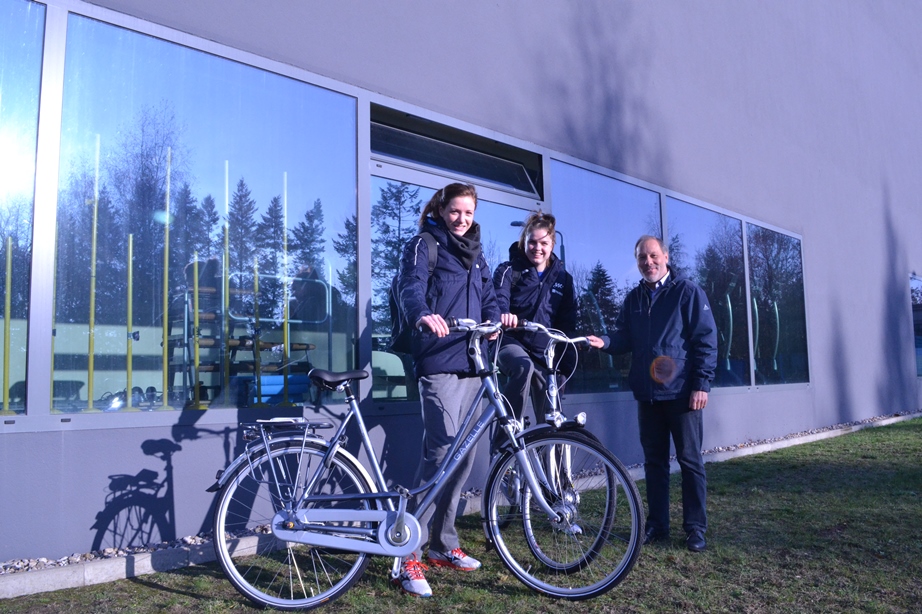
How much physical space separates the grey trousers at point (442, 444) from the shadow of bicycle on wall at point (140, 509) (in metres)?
1.24

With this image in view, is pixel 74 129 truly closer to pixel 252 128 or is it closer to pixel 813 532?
pixel 252 128

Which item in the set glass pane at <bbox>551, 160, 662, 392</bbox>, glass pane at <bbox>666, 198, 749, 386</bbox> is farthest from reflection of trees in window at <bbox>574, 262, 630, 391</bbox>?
glass pane at <bbox>666, 198, 749, 386</bbox>

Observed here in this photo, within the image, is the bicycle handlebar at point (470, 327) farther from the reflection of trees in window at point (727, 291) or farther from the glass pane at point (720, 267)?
the reflection of trees in window at point (727, 291)

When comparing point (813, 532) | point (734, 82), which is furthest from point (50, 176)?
point (734, 82)

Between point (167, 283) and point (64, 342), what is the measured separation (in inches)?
21.8

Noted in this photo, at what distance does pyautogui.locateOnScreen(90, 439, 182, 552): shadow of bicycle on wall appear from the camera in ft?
12.1

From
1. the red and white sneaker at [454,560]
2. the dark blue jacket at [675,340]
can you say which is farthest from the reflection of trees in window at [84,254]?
the dark blue jacket at [675,340]

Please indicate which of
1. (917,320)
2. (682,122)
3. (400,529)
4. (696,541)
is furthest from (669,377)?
(917,320)

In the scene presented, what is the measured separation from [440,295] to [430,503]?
94 centimetres

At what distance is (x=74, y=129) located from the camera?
148 inches

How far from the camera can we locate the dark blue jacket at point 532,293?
14.5 feet

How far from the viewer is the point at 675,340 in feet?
13.6

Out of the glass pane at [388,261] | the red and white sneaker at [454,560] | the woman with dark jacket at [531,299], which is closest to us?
the red and white sneaker at [454,560]

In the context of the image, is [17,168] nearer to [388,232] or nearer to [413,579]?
[388,232]
